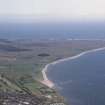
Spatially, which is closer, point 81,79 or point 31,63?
point 81,79

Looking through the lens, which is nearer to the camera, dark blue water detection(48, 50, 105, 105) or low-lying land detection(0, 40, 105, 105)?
dark blue water detection(48, 50, 105, 105)

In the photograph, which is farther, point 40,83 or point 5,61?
point 5,61

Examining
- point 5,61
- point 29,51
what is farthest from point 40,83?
point 29,51

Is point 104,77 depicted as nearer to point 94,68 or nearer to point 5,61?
point 94,68

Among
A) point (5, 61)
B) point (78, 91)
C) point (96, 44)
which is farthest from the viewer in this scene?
point (96, 44)
